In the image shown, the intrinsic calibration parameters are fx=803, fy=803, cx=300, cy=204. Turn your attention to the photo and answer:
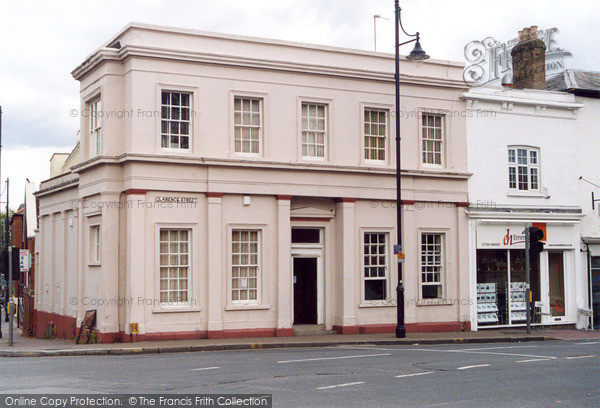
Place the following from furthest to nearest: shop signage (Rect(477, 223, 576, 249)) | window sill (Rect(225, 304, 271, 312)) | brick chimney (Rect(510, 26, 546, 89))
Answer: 1. brick chimney (Rect(510, 26, 546, 89))
2. shop signage (Rect(477, 223, 576, 249))
3. window sill (Rect(225, 304, 271, 312))

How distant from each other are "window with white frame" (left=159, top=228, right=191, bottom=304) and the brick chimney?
599 inches

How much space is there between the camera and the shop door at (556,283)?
29.2m

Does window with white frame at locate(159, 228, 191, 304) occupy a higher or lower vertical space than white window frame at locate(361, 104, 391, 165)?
lower

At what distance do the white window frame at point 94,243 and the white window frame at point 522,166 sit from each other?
46.7 ft

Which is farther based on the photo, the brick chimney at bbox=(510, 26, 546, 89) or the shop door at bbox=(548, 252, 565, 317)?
the brick chimney at bbox=(510, 26, 546, 89)

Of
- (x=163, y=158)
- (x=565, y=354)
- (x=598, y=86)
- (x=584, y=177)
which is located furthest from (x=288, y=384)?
(x=598, y=86)

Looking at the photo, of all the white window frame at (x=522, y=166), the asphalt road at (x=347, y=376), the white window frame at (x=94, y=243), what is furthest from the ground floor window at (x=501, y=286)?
the white window frame at (x=94, y=243)

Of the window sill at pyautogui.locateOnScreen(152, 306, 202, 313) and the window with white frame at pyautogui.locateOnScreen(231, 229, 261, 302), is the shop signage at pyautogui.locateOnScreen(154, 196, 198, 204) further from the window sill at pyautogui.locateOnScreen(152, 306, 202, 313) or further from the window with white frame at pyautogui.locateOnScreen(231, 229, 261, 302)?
the window sill at pyautogui.locateOnScreen(152, 306, 202, 313)

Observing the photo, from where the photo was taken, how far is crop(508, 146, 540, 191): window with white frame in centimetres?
2875

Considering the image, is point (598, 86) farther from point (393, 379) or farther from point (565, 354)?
point (393, 379)

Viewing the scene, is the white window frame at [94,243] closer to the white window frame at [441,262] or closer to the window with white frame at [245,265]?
the window with white frame at [245,265]

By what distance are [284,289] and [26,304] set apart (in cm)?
2125

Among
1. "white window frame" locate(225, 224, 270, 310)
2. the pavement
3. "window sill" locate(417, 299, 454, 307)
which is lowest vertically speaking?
the pavement

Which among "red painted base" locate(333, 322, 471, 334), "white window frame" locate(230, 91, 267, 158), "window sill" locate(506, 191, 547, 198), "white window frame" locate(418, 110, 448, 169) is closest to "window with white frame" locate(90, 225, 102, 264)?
"white window frame" locate(230, 91, 267, 158)
